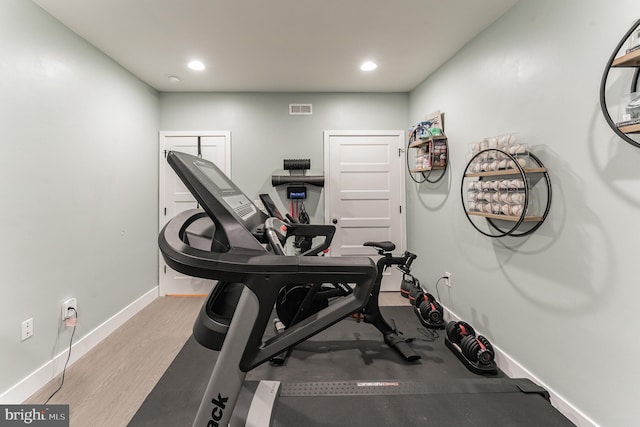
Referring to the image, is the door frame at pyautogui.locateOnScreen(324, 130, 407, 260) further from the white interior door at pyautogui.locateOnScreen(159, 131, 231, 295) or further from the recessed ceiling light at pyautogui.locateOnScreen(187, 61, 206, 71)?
the recessed ceiling light at pyautogui.locateOnScreen(187, 61, 206, 71)

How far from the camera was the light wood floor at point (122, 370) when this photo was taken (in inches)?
66.2

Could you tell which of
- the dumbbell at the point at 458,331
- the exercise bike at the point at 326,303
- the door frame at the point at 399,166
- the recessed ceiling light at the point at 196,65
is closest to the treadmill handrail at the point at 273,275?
the exercise bike at the point at 326,303

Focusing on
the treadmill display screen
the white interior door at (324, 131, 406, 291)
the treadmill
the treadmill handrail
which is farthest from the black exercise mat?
the white interior door at (324, 131, 406, 291)

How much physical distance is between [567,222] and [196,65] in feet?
11.5

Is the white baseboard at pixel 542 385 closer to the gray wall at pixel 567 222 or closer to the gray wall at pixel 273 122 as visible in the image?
the gray wall at pixel 567 222

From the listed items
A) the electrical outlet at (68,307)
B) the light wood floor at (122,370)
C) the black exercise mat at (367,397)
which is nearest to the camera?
the black exercise mat at (367,397)

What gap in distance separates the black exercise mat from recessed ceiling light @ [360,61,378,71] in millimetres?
2843

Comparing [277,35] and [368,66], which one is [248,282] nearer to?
[277,35]

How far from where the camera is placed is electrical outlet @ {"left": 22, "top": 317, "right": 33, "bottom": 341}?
178cm

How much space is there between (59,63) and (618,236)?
3944 millimetres

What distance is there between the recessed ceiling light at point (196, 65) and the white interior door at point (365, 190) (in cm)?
180

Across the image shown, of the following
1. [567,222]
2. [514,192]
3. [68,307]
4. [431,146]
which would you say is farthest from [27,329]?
[431,146]

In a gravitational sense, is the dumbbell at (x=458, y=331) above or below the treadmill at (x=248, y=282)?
below

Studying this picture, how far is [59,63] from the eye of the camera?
81.7 inches
